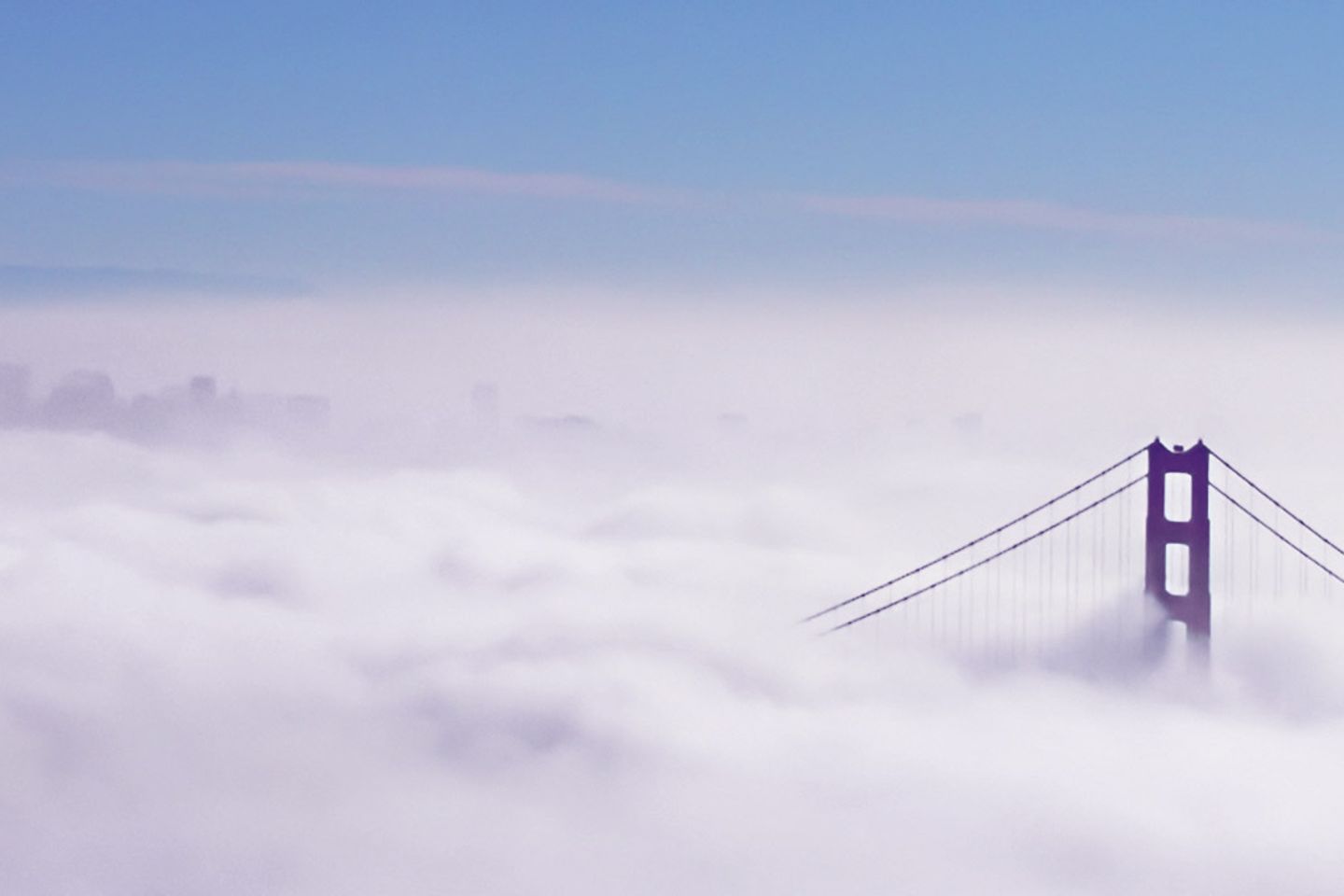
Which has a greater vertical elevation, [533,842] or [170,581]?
[170,581]

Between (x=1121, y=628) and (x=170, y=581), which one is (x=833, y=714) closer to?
(x=1121, y=628)

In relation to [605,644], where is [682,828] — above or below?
below

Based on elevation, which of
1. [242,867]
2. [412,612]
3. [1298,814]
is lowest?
[242,867]

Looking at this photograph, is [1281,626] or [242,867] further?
[242,867]

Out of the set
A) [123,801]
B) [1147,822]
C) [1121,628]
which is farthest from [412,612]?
[1121,628]

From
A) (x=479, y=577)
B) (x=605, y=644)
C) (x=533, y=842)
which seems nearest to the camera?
(x=533, y=842)

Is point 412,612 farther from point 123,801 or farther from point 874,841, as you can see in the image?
point 874,841

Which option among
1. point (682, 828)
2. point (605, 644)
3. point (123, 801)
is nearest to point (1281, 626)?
point (682, 828)

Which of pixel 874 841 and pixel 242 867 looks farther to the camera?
pixel 242 867

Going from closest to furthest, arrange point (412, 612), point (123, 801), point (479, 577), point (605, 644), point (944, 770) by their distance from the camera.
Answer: point (944, 770)
point (123, 801)
point (605, 644)
point (412, 612)
point (479, 577)
